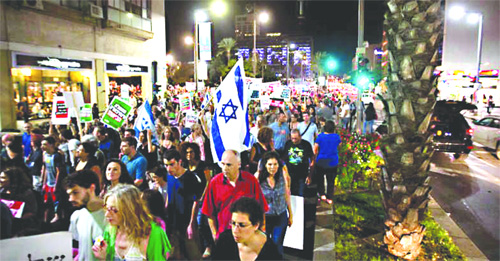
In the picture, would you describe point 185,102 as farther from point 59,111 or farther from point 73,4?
point 73,4

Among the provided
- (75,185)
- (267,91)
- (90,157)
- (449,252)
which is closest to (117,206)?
(75,185)

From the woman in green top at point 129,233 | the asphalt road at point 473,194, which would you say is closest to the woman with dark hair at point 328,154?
the asphalt road at point 473,194

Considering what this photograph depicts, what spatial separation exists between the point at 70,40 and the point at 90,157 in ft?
63.0

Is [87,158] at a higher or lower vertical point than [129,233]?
higher

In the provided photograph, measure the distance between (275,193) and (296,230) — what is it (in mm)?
892

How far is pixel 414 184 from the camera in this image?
5121mm

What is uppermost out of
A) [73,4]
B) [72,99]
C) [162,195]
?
[73,4]

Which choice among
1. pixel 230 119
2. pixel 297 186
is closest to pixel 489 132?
pixel 297 186

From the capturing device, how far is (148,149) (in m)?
7.69

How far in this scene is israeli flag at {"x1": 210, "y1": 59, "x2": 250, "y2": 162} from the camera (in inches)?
213

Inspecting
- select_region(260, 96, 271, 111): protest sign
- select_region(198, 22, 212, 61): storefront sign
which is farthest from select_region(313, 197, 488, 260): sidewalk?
select_region(198, 22, 212, 61): storefront sign

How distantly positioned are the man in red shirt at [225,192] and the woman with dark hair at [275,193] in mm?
629

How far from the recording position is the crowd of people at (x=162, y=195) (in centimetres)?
334

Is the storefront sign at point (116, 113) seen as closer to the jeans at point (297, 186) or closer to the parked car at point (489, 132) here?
the jeans at point (297, 186)
